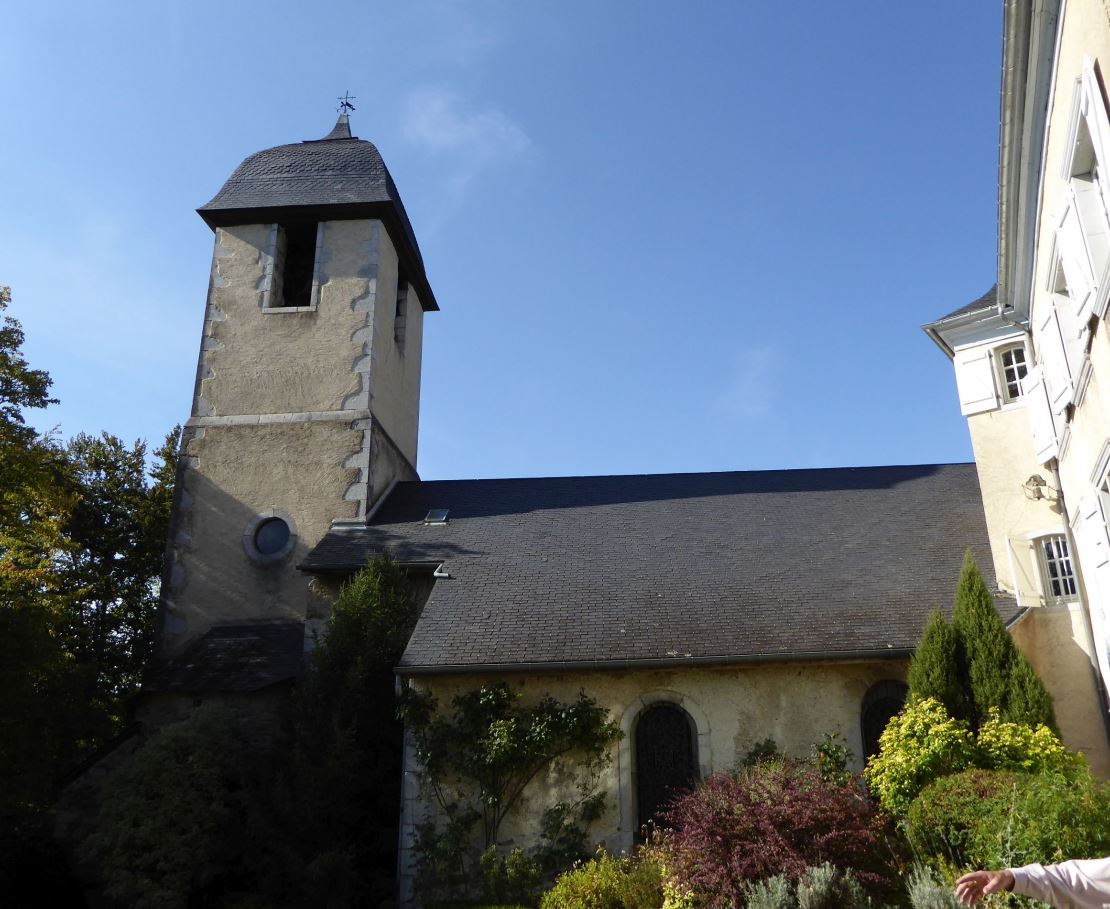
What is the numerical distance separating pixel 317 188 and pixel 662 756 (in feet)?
42.4

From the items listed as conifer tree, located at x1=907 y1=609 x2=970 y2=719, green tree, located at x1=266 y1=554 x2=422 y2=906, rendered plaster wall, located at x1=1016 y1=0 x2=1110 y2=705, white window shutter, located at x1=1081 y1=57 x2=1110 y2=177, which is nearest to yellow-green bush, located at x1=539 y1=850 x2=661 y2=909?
green tree, located at x1=266 y1=554 x2=422 y2=906

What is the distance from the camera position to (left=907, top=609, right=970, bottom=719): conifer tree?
964 centimetres

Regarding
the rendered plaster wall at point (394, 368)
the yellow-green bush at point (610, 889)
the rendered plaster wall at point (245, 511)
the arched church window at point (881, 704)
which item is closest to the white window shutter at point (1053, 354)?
the arched church window at point (881, 704)

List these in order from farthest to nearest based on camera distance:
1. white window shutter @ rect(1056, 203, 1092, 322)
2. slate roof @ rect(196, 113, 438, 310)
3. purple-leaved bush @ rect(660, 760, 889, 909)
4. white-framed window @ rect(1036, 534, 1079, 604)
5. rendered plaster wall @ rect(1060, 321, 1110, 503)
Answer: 1. slate roof @ rect(196, 113, 438, 310)
2. white-framed window @ rect(1036, 534, 1079, 604)
3. purple-leaved bush @ rect(660, 760, 889, 909)
4. rendered plaster wall @ rect(1060, 321, 1110, 503)
5. white window shutter @ rect(1056, 203, 1092, 322)

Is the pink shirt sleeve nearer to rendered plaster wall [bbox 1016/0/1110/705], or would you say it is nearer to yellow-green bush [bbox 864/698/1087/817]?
rendered plaster wall [bbox 1016/0/1110/705]

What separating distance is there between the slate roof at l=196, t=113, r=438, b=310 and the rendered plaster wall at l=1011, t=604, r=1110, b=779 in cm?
1303

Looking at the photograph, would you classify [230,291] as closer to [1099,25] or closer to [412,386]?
[412,386]

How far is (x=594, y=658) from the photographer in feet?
34.7

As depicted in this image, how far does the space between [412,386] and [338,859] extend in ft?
34.9

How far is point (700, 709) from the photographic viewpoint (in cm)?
1068

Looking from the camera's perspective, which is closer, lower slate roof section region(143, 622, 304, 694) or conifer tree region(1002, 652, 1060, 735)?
conifer tree region(1002, 652, 1060, 735)

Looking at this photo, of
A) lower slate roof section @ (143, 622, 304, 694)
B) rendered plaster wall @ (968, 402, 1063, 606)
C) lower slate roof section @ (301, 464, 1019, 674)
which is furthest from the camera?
lower slate roof section @ (143, 622, 304, 694)

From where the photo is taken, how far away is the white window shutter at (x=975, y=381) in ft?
39.1

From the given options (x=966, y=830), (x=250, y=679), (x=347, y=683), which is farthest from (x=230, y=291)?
(x=966, y=830)
